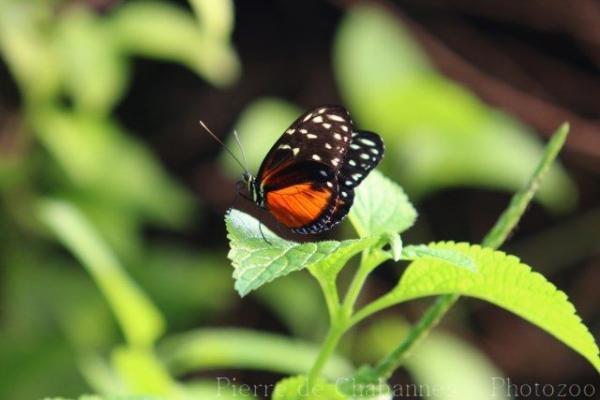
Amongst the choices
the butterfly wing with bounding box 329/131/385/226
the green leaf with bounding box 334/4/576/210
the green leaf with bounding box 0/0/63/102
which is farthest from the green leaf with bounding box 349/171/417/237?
the green leaf with bounding box 334/4/576/210

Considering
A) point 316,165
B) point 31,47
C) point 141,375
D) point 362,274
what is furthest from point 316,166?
point 31,47

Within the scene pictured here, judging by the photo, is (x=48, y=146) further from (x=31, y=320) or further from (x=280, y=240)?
(x=280, y=240)

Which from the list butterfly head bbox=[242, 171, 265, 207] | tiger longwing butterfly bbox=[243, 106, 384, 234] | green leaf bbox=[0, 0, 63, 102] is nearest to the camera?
tiger longwing butterfly bbox=[243, 106, 384, 234]

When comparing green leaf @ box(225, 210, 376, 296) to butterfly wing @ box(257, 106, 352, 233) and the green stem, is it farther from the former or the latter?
butterfly wing @ box(257, 106, 352, 233)

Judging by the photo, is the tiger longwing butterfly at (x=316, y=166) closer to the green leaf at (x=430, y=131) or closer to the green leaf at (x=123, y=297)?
the green leaf at (x=123, y=297)

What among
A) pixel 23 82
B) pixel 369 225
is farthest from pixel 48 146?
pixel 369 225

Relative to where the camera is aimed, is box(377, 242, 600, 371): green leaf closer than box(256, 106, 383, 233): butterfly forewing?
Yes
